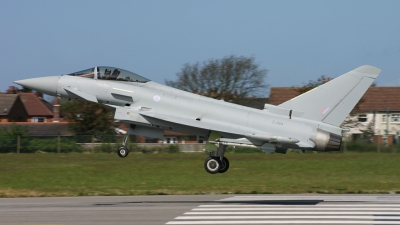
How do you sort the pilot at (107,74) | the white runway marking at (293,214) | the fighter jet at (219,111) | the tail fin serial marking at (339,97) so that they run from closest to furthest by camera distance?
the white runway marking at (293,214) → the fighter jet at (219,111) → the tail fin serial marking at (339,97) → the pilot at (107,74)

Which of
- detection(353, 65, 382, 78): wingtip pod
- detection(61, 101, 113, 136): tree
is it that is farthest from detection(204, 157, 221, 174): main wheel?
detection(61, 101, 113, 136): tree

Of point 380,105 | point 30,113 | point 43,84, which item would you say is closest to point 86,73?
point 43,84

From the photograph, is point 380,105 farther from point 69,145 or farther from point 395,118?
point 69,145

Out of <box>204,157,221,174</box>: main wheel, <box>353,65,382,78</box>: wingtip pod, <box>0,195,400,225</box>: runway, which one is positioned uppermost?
<box>353,65,382,78</box>: wingtip pod

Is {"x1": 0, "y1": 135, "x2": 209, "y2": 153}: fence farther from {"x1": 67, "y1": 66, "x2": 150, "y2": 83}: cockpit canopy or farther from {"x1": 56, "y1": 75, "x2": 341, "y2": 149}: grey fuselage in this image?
{"x1": 56, "y1": 75, "x2": 341, "y2": 149}: grey fuselage

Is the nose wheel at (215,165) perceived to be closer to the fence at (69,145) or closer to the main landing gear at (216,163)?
the main landing gear at (216,163)

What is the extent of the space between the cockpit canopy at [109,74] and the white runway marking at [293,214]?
17.2ft

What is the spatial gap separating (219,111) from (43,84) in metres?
6.42

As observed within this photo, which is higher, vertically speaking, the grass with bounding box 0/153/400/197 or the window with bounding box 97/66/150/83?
the window with bounding box 97/66/150/83

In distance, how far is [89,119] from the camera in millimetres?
60938

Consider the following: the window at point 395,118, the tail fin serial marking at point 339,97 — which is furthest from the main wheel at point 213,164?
the window at point 395,118

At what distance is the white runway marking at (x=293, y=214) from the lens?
17281mm

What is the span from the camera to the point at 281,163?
39.0m

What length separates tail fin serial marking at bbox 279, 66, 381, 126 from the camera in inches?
826
